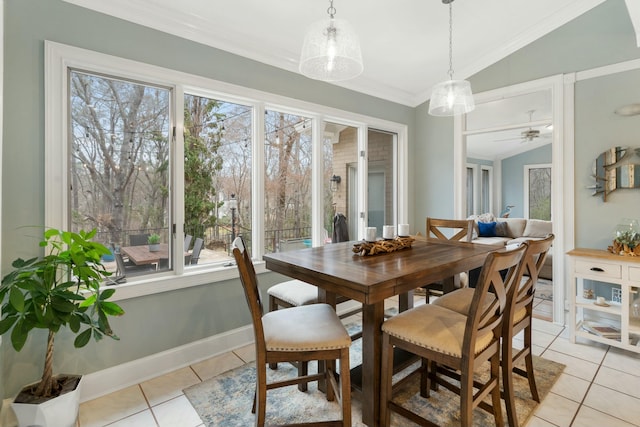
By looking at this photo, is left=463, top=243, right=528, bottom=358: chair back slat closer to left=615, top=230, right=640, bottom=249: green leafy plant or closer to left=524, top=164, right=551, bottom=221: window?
left=615, top=230, right=640, bottom=249: green leafy plant

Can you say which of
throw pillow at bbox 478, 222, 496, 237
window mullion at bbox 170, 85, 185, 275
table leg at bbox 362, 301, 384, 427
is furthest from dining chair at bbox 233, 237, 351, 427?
throw pillow at bbox 478, 222, 496, 237

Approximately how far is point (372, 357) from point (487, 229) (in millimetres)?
5755

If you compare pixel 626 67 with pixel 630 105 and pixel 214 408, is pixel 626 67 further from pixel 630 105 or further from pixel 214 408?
pixel 214 408

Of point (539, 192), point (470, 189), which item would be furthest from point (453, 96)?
point (539, 192)

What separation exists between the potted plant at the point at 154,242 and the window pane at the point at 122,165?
1.0 inches

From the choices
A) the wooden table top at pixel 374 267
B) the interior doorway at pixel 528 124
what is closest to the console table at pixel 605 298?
the interior doorway at pixel 528 124

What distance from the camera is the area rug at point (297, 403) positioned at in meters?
1.89

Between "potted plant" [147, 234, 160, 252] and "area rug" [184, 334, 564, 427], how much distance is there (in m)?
1.03

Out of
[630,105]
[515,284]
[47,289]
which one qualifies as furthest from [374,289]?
[630,105]

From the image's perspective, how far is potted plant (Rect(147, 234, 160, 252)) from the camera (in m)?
2.44

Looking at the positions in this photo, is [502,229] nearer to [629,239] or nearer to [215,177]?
[629,239]

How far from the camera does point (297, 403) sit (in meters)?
2.04

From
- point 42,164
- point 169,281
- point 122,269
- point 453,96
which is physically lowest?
point 169,281

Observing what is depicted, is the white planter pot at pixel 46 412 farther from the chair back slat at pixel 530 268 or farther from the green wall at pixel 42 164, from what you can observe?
the chair back slat at pixel 530 268
